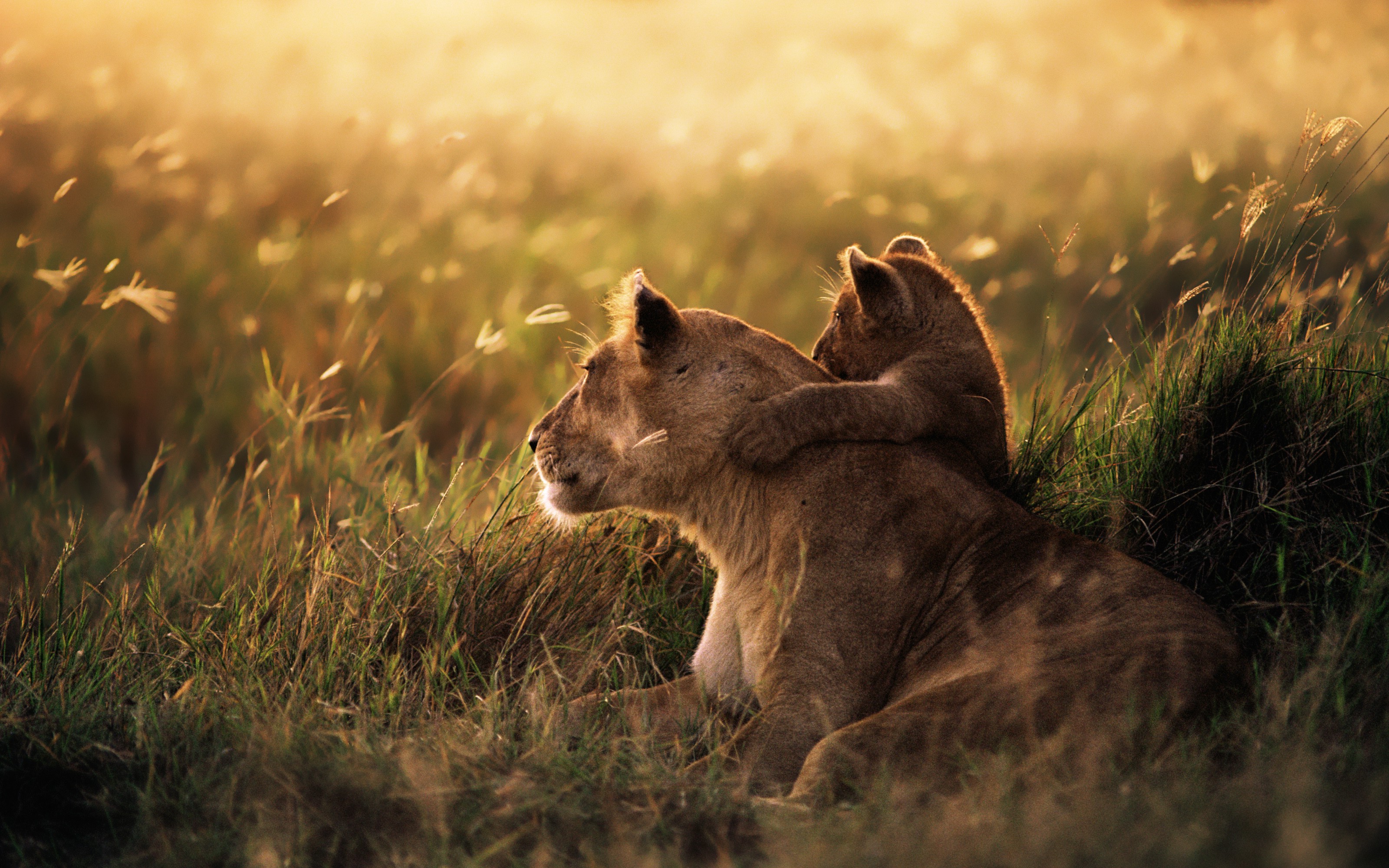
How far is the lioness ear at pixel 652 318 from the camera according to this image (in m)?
3.83

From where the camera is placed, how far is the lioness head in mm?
3896

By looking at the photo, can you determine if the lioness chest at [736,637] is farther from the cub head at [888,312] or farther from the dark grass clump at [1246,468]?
the dark grass clump at [1246,468]

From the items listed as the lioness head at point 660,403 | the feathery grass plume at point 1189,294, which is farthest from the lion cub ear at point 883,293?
the feathery grass plume at point 1189,294

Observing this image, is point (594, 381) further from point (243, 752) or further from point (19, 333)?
point (19, 333)

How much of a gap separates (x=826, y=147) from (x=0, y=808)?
39.6ft

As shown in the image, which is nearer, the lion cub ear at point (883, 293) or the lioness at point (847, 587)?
the lioness at point (847, 587)

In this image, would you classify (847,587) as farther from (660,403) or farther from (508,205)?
(508,205)

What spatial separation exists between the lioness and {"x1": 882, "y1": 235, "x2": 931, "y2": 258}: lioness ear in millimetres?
924

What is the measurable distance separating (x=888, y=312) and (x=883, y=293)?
7 centimetres

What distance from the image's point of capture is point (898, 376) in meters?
4.12

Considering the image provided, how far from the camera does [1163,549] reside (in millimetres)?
4207

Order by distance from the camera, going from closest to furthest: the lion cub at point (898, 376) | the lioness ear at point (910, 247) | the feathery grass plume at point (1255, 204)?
the lion cub at point (898, 376), the feathery grass plume at point (1255, 204), the lioness ear at point (910, 247)

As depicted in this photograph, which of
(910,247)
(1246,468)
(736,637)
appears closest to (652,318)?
(736,637)

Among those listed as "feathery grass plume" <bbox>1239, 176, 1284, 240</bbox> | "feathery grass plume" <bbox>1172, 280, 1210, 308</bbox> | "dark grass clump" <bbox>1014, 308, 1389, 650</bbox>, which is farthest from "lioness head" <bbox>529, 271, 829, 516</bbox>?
"feathery grass plume" <bbox>1239, 176, 1284, 240</bbox>
